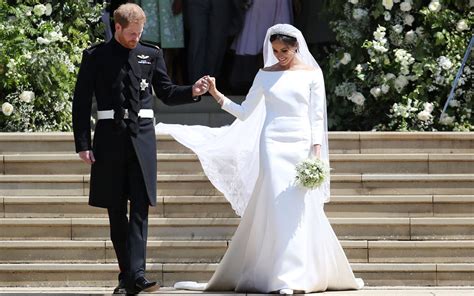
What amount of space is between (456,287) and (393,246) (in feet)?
1.91

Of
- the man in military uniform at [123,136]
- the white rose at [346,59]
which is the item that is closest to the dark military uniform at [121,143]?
the man in military uniform at [123,136]

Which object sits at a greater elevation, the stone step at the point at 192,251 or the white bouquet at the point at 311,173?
the white bouquet at the point at 311,173

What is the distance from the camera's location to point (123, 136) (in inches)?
Answer: 377

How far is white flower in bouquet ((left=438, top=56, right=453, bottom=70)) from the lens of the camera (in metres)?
13.2

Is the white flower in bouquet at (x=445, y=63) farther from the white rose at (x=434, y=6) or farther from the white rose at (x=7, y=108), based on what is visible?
the white rose at (x=7, y=108)

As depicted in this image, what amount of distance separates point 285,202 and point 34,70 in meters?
3.90

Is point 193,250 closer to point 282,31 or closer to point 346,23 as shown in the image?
point 282,31

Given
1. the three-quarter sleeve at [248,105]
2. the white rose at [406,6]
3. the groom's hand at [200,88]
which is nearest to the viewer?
the groom's hand at [200,88]

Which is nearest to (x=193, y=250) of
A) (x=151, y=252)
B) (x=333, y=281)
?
(x=151, y=252)

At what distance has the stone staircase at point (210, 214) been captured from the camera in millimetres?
10867

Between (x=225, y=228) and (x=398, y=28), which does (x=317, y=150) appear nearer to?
(x=225, y=228)

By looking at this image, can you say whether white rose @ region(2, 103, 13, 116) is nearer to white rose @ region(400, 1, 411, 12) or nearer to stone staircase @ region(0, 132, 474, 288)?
stone staircase @ region(0, 132, 474, 288)

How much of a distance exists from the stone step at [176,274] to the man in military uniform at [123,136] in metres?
1.15

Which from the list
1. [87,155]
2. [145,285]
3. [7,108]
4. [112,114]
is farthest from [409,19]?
[145,285]
